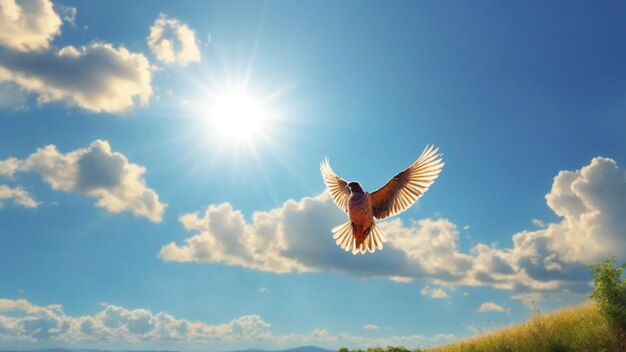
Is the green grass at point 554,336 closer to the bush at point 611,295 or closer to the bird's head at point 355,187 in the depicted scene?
the bush at point 611,295

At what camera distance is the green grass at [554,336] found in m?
20.3

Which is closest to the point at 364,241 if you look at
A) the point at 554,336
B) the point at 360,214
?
the point at 360,214

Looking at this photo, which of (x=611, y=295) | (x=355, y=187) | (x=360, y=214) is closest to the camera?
(x=360, y=214)

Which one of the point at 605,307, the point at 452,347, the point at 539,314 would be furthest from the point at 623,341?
the point at 452,347

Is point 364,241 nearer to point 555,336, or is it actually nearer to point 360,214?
point 360,214

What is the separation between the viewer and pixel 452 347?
79.0 ft

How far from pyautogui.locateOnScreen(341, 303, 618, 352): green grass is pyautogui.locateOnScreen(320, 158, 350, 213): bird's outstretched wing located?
5.62m

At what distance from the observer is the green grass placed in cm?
2033

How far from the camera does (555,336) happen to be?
2119cm

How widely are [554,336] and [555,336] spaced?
0.13 feet

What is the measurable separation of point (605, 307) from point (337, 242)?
1084cm

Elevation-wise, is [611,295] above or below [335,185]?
below

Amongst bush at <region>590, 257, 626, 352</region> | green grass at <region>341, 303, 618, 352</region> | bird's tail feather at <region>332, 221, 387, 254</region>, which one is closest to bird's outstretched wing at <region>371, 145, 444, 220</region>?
bird's tail feather at <region>332, 221, 387, 254</region>

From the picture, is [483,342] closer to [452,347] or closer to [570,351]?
[452,347]
